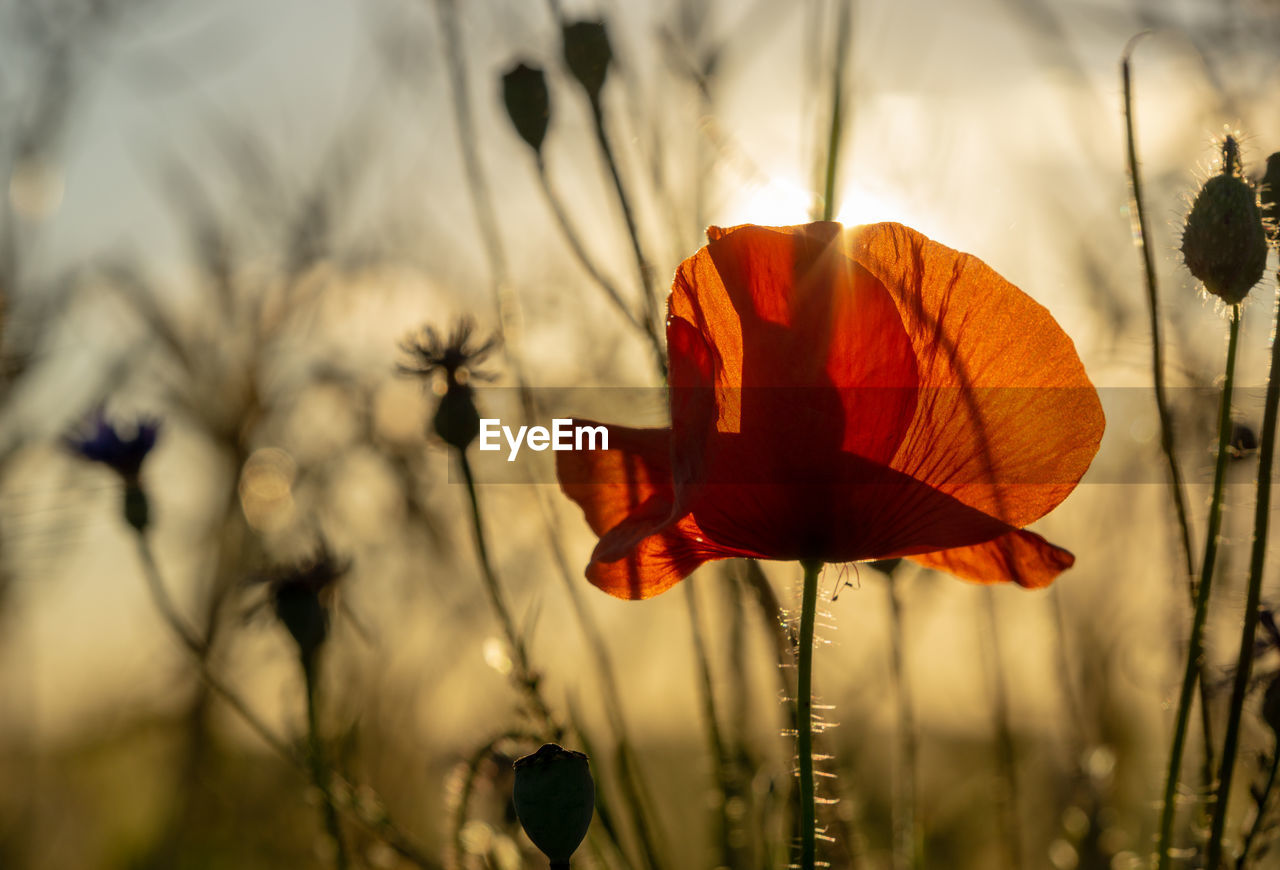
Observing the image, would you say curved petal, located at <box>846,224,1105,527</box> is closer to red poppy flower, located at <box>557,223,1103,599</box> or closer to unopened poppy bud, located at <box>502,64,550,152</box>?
red poppy flower, located at <box>557,223,1103,599</box>

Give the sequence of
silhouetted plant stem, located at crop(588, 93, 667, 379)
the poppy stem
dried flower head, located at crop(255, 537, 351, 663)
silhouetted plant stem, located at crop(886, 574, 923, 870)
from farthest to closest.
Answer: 1. dried flower head, located at crop(255, 537, 351, 663)
2. silhouetted plant stem, located at crop(886, 574, 923, 870)
3. silhouetted plant stem, located at crop(588, 93, 667, 379)
4. the poppy stem

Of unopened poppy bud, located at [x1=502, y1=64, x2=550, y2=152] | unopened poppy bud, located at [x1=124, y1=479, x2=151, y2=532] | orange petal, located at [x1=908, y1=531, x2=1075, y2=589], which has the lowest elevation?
orange petal, located at [x1=908, y1=531, x2=1075, y2=589]

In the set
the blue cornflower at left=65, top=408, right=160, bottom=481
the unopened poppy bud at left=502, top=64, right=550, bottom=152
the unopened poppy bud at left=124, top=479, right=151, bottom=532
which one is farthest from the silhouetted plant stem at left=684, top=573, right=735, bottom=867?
the blue cornflower at left=65, top=408, right=160, bottom=481

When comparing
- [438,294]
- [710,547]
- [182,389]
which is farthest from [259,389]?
[710,547]

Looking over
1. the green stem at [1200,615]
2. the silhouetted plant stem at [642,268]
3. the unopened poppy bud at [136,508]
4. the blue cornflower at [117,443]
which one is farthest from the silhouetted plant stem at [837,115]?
the blue cornflower at [117,443]

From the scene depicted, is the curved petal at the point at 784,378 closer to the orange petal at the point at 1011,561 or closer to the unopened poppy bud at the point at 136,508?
the orange petal at the point at 1011,561

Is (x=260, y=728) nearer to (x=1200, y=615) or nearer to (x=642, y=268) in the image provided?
(x=642, y=268)
